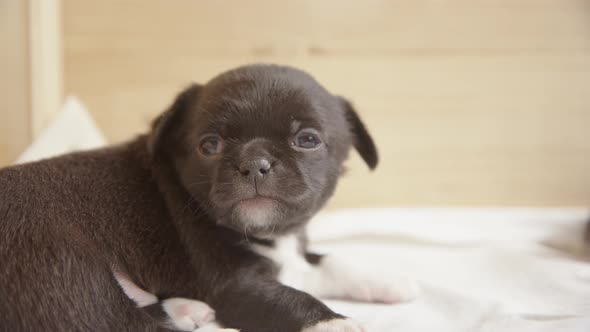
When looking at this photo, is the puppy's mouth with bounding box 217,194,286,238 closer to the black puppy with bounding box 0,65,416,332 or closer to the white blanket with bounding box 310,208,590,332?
the black puppy with bounding box 0,65,416,332

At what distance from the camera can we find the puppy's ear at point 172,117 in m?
2.01

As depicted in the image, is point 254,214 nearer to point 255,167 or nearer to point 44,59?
point 255,167

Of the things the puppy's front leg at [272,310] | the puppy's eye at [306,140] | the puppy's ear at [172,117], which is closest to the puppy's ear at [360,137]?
the puppy's eye at [306,140]

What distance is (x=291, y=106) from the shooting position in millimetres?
1866

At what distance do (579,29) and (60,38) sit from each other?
354 centimetres

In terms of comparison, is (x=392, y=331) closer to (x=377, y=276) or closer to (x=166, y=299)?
(x=377, y=276)

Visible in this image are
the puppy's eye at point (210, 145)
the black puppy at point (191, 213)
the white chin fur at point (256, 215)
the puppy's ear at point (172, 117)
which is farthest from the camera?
the puppy's ear at point (172, 117)

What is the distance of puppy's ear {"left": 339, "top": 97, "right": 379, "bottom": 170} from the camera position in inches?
90.2

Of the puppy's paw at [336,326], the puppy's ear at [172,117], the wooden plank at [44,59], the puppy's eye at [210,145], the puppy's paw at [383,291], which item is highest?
the wooden plank at [44,59]

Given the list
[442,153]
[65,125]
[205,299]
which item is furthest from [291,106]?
[442,153]

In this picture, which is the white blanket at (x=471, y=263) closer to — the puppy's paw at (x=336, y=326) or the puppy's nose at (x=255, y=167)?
the puppy's paw at (x=336, y=326)

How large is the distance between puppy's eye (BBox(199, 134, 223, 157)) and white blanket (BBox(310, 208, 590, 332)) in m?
0.80

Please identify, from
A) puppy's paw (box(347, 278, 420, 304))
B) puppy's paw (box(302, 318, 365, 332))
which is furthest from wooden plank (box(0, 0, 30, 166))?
puppy's paw (box(302, 318, 365, 332))

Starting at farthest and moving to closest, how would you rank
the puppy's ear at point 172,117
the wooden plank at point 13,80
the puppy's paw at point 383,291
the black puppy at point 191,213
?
the wooden plank at point 13,80
the puppy's paw at point 383,291
the puppy's ear at point 172,117
the black puppy at point 191,213
